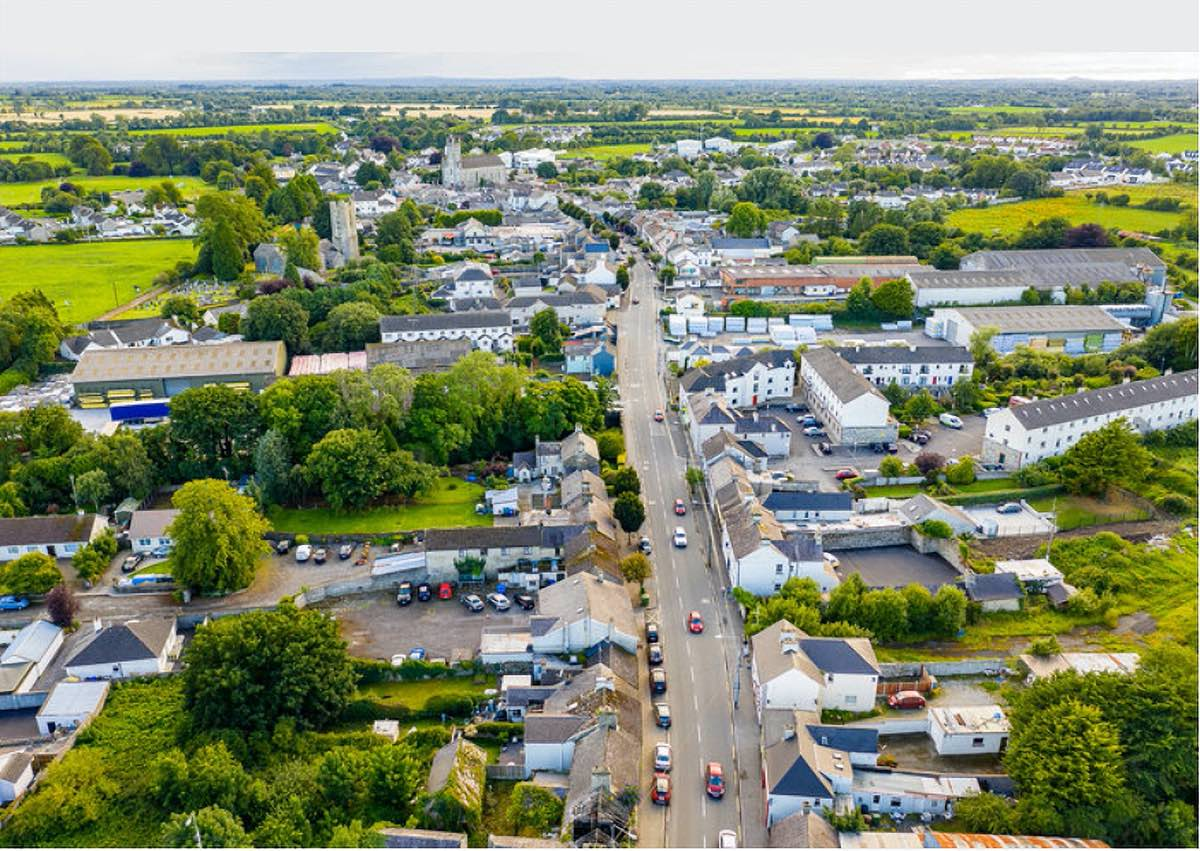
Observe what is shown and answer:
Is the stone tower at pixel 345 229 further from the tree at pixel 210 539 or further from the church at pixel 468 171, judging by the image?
the tree at pixel 210 539

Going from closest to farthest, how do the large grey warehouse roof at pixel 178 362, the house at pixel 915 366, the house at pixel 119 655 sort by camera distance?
the house at pixel 119 655, the large grey warehouse roof at pixel 178 362, the house at pixel 915 366

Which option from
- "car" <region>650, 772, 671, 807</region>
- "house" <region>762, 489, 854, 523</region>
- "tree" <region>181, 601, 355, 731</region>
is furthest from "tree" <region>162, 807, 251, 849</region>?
"house" <region>762, 489, 854, 523</region>

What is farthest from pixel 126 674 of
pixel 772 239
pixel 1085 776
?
pixel 772 239

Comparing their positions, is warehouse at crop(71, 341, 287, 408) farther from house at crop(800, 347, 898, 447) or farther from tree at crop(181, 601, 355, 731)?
house at crop(800, 347, 898, 447)

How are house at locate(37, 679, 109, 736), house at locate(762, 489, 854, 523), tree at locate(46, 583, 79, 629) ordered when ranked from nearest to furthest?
house at locate(37, 679, 109, 736) → tree at locate(46, 583, 79, 629) → house at locate(762, 489, 854, 523)

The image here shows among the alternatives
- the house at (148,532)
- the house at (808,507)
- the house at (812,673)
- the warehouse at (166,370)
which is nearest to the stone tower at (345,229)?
the warehouse at (166,370)

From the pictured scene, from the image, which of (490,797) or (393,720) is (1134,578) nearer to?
(490,797)

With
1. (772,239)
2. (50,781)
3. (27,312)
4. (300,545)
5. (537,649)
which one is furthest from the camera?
(772,239)
